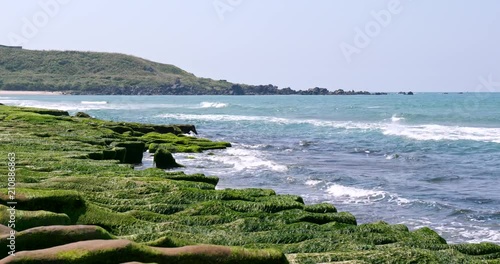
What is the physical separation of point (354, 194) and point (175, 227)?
50.3 ft

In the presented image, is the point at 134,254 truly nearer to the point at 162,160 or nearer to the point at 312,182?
the point at 312,182

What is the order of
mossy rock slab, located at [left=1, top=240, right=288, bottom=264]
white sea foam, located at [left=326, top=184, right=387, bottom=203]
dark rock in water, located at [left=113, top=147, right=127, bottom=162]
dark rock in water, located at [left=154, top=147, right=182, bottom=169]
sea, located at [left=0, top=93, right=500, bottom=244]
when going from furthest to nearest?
dark rock in water, located at [left=154, top=147, right=182, bottom=169] < dark rock in water, located at [left=113, top=147, right=127, bottom=162] < white sea foam, located at [left=326, top=184, right=387, bottom=203] < sea, located at [left=0, top=93, right=500, bottom=244] < mossy rock slab, located at [left=1, top=240, right=288, bottom=264]

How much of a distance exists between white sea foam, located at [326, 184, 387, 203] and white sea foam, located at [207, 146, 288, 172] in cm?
691

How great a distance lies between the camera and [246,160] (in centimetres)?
3822

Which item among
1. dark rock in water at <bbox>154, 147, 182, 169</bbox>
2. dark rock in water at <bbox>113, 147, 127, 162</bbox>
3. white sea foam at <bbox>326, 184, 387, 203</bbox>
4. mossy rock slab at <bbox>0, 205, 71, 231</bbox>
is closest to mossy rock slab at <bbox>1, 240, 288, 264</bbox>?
mossy rock slab at <bbox>0, 205, 71, 231</bbox>

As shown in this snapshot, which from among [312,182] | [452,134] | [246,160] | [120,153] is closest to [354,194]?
[312,182]

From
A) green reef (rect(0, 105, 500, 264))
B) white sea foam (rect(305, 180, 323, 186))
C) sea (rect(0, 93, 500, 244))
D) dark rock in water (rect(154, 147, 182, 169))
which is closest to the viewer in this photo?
green reef (rect(0, 105, 500, 264))

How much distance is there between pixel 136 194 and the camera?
50.8ft

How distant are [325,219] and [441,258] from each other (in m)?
3.82

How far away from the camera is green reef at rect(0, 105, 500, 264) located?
9070 mm

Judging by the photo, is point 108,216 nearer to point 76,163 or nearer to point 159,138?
point 76,163

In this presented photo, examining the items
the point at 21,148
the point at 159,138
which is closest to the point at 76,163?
the point at 21,148

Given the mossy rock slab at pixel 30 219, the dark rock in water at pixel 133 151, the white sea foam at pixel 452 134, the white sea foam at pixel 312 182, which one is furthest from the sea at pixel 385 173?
the mossy rock slab at pixel 30 219

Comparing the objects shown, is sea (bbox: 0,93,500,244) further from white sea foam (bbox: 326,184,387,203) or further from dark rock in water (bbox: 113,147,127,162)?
dark rock in water (bbox: 113,147,127,162)
